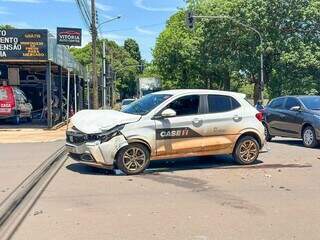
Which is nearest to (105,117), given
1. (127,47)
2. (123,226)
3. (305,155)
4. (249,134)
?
A: (249,134)

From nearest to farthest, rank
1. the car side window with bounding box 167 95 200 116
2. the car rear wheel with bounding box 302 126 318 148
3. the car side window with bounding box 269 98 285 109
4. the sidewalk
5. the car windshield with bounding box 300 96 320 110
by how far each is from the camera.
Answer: the car side window with bounding box 167 95 200 116 < the car rear wheel with bounding box 302 126 318 148 < the car windshield with bounding box 300 96 320 110 < the car side window with bounding box 269 98 285 109 < the sidewalk

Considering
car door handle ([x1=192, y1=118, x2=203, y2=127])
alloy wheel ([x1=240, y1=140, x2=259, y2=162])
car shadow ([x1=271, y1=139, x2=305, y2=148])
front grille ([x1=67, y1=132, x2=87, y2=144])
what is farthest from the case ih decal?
car shadow ([x1=271, y1=139, x2=305, y2=148])

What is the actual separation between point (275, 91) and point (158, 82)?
25.4m

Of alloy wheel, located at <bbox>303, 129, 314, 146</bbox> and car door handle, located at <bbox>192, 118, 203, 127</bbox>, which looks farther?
alloy wheel, located at <bbox>303, 129, 314, 146</bbox>

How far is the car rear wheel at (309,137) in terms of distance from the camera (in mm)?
16359

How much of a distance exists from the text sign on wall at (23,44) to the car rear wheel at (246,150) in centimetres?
1589

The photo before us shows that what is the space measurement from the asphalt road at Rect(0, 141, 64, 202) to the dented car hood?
148 cm

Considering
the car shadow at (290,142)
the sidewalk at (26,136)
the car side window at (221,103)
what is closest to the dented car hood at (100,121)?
the car side window at (221,103)

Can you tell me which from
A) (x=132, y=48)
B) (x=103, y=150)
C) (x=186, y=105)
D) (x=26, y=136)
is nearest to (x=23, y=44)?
(x=26, y=136)

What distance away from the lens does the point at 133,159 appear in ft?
37.0

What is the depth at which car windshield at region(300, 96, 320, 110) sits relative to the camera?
16.9m

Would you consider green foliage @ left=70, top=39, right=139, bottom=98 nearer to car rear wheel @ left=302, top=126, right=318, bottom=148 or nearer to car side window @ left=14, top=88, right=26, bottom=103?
car side window @ left=14, top=88, right=26, bottom=103

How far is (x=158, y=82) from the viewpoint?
74.5 meters

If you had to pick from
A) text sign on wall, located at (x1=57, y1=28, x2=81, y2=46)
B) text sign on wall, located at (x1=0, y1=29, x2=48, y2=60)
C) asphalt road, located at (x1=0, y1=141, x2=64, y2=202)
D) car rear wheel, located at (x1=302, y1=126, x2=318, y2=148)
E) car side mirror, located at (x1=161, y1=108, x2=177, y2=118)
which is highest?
text sign on wall, located at (x1=57, y1=28, x2=81, y2=46)
